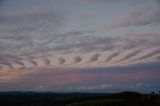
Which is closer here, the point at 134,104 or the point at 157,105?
the point at 157,105

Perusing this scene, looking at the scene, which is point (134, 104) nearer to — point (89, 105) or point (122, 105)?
point (122, 105)

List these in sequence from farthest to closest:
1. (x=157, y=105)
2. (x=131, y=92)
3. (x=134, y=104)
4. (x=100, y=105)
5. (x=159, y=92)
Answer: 1. (x=131, y=92)
2. (x=159, y=92)
3. (x=100, y=105)
4. (x=134, y=104)
5. (x=157, y=105)

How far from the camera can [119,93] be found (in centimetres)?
18488

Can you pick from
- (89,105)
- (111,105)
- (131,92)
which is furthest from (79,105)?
(131,92)

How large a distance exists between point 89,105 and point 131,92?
48.5m

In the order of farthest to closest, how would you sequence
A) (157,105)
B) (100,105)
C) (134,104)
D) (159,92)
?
1. (159,92)
2. (100,105)
3. (134,104)
4. (157,105)

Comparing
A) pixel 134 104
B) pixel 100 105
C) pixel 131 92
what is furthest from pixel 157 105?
pixel 131 92

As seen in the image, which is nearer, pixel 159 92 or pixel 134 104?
pixel 134 104

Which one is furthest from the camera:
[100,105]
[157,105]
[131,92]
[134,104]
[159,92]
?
[131,92]

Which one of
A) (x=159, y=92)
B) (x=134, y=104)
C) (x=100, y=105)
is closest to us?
(x=134, y=104)

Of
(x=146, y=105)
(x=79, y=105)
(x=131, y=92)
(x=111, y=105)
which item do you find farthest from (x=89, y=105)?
(x=131, y=92)

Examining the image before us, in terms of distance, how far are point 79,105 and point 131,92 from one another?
4943cm

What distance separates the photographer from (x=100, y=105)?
128250mm

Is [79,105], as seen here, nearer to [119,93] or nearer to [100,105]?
[100,105]
